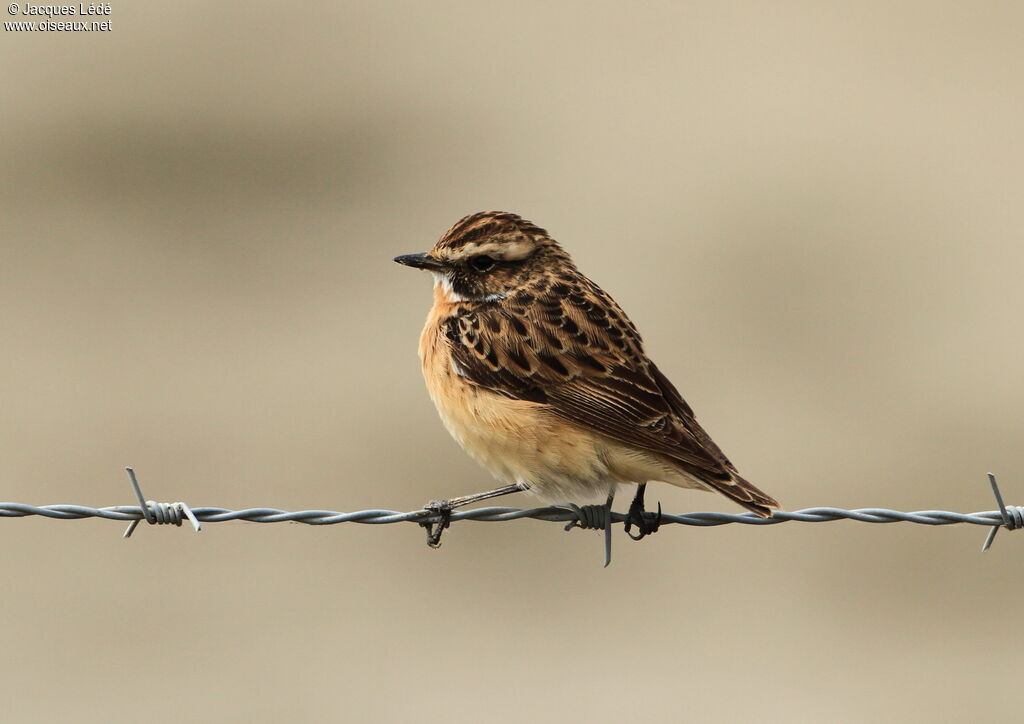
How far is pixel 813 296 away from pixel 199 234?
914 centimetres

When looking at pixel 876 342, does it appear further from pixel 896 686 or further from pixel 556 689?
pixel 556 689

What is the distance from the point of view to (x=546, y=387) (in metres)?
7.66

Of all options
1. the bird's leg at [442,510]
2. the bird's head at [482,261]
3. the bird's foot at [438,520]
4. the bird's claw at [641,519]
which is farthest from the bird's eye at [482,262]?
the bird's claw at [641,519]

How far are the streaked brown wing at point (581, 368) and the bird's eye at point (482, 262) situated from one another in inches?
10.7

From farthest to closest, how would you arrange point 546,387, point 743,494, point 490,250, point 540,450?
point 490,250
point 546,387
point 540,450
point 743,494

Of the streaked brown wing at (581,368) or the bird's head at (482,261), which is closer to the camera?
the streaked brown wing at (581,368)

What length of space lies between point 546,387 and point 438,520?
87 cm

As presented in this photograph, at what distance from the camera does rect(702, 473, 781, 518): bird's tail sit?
6906mm

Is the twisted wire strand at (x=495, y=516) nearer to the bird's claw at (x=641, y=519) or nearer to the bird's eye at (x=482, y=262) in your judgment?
the bird's claw at (x=641, y=519)

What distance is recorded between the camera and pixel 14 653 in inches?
581

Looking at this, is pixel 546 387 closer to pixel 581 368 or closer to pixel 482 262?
pixel 581 368

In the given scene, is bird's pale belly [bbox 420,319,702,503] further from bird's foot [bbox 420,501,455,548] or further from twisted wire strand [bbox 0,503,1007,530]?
twisted wire strand [bbox 0,503,1007,530]

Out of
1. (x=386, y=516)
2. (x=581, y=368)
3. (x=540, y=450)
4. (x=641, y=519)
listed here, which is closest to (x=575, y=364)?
(x=581, y=368)

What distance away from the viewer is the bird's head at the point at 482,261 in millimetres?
8445
